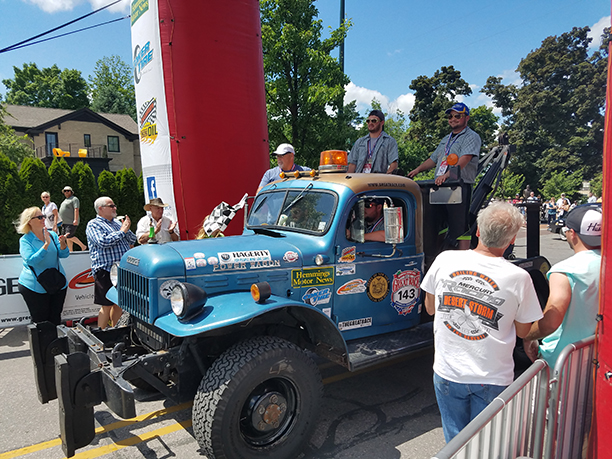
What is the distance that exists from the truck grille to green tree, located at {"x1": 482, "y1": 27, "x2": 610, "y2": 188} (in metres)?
43.3

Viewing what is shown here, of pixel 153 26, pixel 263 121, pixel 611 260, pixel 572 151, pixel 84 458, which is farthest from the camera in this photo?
pixel 572 151

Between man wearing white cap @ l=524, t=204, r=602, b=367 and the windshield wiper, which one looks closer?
man wearing white cap @ l=524, t=204, r=602, b=367

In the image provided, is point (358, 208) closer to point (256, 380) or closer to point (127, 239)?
point (256, 380)

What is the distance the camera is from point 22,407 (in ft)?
12.5

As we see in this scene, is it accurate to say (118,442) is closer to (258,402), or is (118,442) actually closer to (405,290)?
(258,402)

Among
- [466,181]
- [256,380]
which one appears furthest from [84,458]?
[466,181]

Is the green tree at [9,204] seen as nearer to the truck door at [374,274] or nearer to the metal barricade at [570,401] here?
the truck door at [374,274]

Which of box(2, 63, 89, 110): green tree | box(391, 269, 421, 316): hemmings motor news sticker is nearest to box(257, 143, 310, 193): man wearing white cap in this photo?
box(391, 269, 421, 316): hemmings motor news sticker

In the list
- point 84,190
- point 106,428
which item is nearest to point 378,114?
point 106,428

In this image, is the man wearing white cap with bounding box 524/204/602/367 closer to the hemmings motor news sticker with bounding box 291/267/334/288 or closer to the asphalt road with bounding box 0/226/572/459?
the asphalt road with bounding box 0/226/572/459

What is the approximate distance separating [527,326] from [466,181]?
10.2ft

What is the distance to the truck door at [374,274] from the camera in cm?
362

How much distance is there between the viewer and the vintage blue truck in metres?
2.72

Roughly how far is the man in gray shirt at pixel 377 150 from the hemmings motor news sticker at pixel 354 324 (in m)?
2.08
